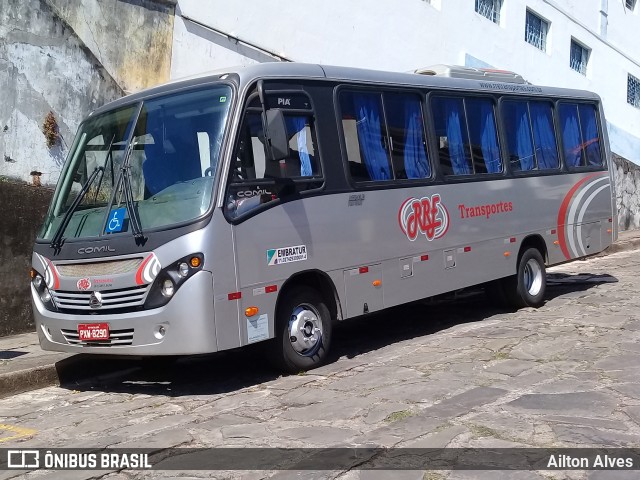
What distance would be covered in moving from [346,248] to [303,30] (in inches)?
311

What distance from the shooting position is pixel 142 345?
276 inches

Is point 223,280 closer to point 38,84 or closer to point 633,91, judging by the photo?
point 38,84

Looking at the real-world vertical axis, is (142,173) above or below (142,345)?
above

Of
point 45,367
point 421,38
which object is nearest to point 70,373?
point 45,367

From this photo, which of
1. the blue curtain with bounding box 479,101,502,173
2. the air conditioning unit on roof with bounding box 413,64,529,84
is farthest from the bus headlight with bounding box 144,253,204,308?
the air conditioning unit on roof with bounding box 413,64,529,84

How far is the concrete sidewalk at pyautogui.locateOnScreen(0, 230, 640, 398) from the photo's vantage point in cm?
780

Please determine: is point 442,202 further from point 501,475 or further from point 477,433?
point 501,475

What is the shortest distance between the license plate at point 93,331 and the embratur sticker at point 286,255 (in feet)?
5.04

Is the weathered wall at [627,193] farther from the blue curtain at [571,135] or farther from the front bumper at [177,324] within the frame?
the front bumper at [177,324]

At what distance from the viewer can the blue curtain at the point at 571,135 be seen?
11961 millimetres

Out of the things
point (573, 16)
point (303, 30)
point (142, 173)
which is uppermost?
point (573, 16)

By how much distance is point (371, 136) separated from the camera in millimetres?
8719

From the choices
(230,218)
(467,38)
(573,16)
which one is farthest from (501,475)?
(573,16)

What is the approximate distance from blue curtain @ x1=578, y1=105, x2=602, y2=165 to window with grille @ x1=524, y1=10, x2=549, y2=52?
33.9 ft
